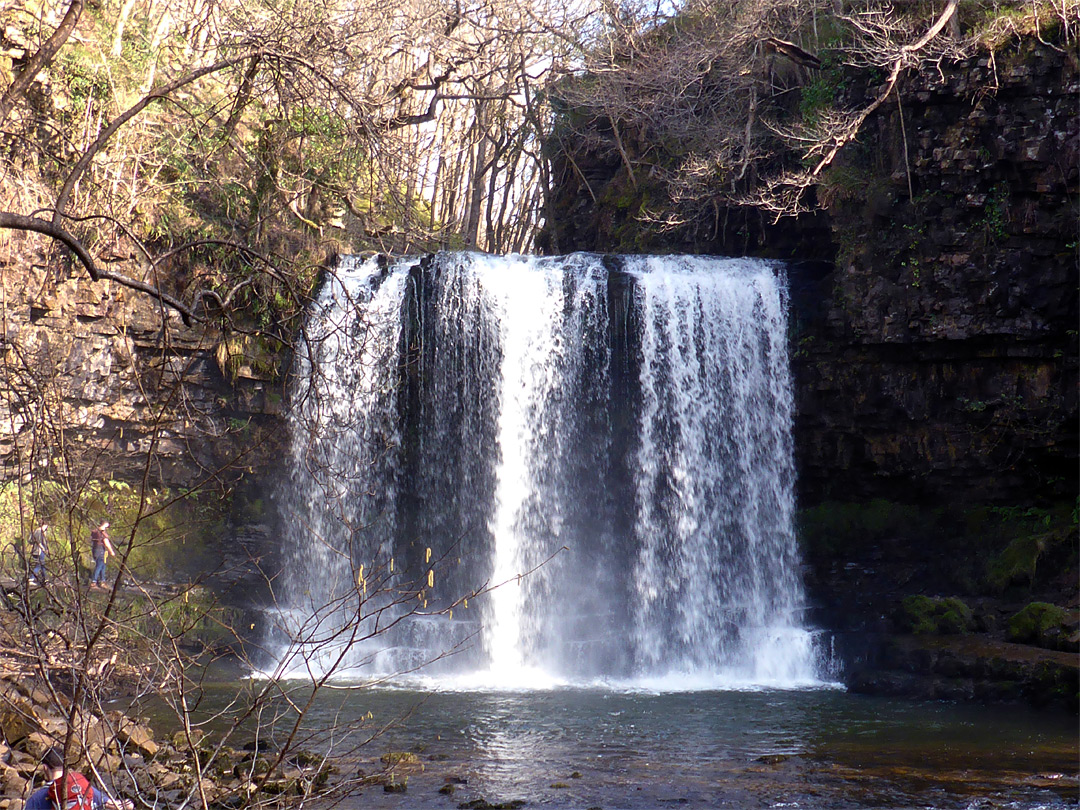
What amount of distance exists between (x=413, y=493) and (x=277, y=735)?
692 centimetres

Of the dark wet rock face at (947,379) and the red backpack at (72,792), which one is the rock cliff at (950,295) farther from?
the red backpack at (72,792)

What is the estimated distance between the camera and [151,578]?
15.6 m

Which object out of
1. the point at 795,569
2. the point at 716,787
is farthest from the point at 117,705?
the point at 795,569

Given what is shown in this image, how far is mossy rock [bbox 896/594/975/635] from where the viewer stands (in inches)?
550

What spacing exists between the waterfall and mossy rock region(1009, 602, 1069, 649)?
3335mm

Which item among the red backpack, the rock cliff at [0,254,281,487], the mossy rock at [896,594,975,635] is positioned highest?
the rock cliff at [0,254,281,487]

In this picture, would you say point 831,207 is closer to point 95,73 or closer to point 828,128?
point 828,128

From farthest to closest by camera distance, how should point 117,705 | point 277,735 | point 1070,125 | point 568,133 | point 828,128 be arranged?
point 568,133
point 828,128
point 1070,125
point 117,705
point 277,735

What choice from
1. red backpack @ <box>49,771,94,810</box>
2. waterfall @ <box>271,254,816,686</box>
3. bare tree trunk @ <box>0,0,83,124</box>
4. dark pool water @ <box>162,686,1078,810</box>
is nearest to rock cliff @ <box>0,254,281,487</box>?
waterfall @ <box>271,254,816,686</box>

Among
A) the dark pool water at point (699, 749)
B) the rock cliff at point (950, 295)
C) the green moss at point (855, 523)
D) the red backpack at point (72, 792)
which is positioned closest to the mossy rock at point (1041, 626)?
the dark pool water at point (699, 749)

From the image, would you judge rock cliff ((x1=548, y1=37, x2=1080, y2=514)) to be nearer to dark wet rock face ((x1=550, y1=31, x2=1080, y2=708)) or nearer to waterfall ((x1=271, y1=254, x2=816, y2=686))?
dark wet rock face ((x1=550, y1=31, x2=1080, y2=708))

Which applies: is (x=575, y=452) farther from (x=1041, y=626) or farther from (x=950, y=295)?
(x=1041, y=626)

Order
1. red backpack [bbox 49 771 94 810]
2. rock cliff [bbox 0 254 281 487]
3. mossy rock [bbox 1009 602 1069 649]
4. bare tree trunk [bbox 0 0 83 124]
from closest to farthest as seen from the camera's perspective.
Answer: bare tree trunk [bbox 0 0 83 124]
red backpack [bbox 49 771 94 810]
mossy rock [bbox 1009 602 1069 649]
rock cliff [bbox 0 254 281 487]

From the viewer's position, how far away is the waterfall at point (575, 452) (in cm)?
1569
